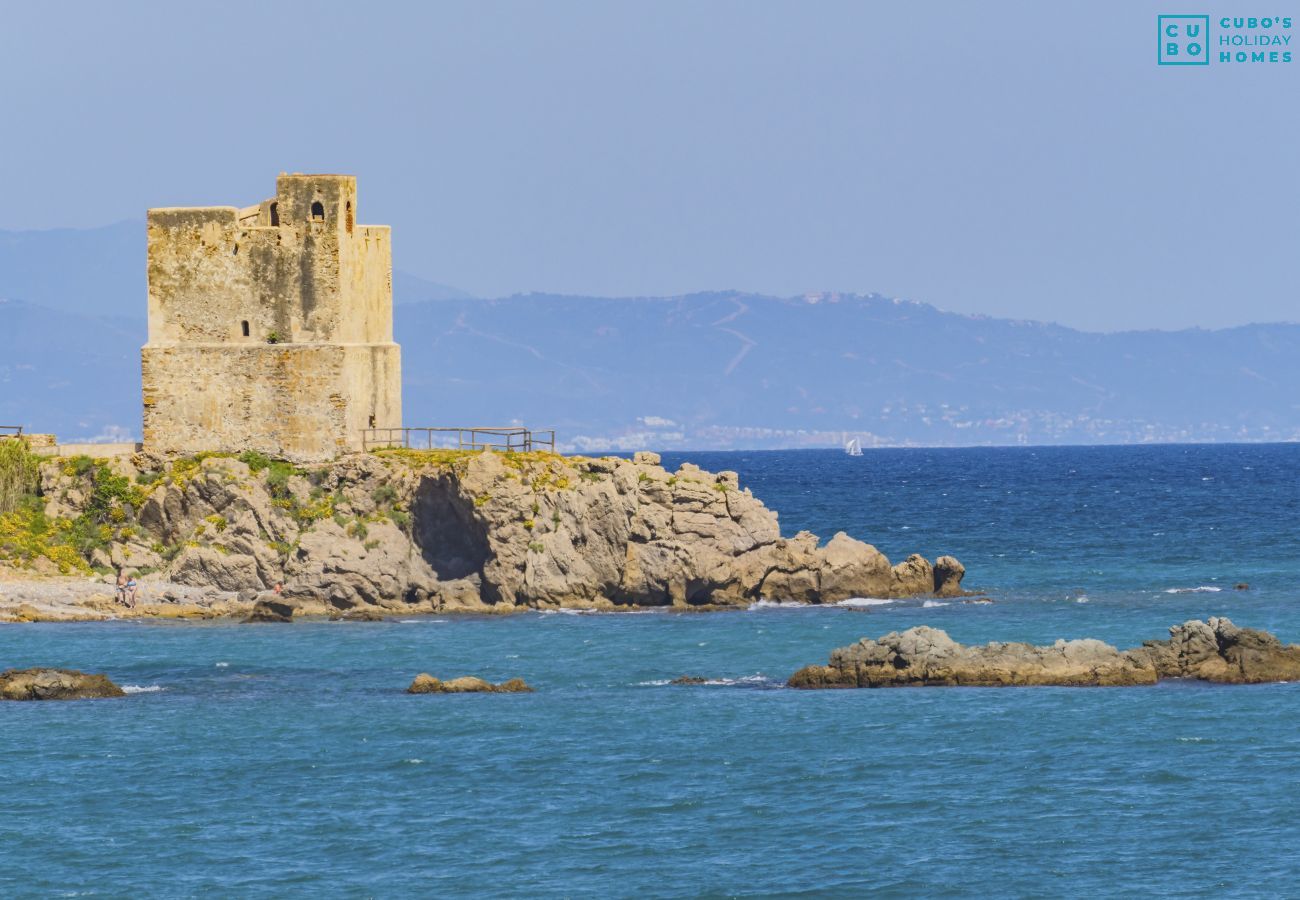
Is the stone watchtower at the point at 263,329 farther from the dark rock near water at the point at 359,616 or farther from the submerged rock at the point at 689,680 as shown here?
the submerged rock at the point at 689,680

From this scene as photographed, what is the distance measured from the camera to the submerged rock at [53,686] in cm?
4481

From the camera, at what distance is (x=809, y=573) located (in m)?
62.2

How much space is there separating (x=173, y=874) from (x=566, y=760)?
29.5 ft

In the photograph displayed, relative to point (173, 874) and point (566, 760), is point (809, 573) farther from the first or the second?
point (173, 874)

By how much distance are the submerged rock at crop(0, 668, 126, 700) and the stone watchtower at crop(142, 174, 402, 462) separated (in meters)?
18.4

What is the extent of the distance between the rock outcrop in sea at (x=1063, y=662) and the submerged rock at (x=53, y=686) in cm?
1390

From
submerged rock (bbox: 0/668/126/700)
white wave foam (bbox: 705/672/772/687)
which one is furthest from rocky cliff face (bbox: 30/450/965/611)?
submerged rock (bbox: 0/668/126/700)

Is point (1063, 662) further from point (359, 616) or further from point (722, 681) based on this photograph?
point (359, 616)

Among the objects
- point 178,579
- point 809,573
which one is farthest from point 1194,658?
point 178,579

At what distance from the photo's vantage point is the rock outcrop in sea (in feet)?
147

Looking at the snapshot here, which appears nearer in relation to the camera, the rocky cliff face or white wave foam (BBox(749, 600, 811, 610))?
white wave foam (BBox(749, 600, 811, 610))

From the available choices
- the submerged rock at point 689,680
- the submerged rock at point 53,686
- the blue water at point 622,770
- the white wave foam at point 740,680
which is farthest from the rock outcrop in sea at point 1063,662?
the submerged rock at point 53,686

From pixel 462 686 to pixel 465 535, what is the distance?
16.6m

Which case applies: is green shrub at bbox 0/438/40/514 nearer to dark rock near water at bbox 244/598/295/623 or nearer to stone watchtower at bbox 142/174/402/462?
stone watchtower at bbox 142/174/402/462
